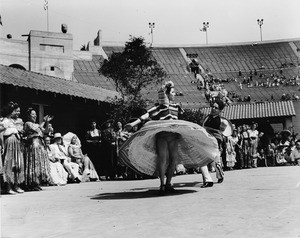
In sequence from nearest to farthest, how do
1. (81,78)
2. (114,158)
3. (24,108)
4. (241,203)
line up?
(241,203) → (114,158) → (24,108) → (81,78)

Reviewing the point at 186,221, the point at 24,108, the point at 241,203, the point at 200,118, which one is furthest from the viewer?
the point at 200,118

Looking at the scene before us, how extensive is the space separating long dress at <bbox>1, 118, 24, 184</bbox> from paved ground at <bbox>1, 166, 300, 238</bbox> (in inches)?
67.4

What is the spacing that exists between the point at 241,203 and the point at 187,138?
2.20m

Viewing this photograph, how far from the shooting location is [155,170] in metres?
7.89

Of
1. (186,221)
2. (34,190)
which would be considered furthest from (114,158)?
(186,221)

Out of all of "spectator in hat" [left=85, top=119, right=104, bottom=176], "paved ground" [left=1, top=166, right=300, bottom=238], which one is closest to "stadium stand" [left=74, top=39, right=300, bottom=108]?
"spectator in hat" [left=85, top=119, right=104, bottom=176]

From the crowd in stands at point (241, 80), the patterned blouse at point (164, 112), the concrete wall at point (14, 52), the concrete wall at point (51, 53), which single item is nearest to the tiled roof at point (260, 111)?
the crowd in stands at point (241, 80)

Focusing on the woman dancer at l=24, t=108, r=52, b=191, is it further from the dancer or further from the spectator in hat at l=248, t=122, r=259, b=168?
the spectator in hat at l=248, t=122, r=259, b=168

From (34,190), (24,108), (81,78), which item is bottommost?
(34,190)

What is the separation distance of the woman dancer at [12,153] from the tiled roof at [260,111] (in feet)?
84.3

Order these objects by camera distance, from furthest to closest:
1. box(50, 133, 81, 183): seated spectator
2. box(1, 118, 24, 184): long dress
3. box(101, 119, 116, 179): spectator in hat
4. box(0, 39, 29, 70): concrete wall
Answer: box(0, 39, 29, 70): concrete wall, box(101, 119, 116, 179): spectator in hat, box(50, 133, 81, 183): seated spectator, box(1, 118, 24, 184): long dress

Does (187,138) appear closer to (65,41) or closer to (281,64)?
(65,41)

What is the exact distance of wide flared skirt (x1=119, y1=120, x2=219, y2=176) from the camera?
276 inches

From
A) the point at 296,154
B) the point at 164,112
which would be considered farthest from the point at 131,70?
the point at 164,112
